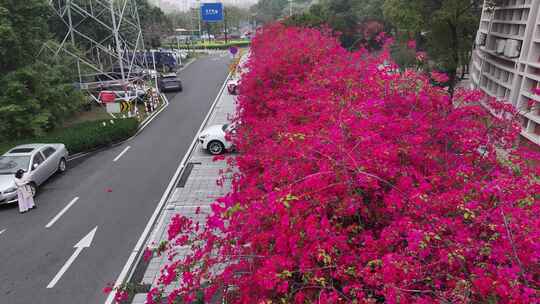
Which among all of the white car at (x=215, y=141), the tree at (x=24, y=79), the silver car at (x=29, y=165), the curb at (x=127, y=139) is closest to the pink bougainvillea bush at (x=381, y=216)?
the white car at (x=215, y=141)

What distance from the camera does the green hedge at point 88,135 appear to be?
50.2ft

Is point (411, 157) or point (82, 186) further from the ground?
point (411, 157)

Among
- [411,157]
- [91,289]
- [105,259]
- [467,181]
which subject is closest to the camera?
[467,181]

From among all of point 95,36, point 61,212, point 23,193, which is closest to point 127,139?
point 61,212

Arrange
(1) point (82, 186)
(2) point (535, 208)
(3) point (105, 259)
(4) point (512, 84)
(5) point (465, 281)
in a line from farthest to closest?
(4) point (512, 84)
(1) point (82, 186)
(3) point (105, 259)
(2) point (535, 208)
(5) point (465, 281)

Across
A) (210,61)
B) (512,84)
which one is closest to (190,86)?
(210,61)

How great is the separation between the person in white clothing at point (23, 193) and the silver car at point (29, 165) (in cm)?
31

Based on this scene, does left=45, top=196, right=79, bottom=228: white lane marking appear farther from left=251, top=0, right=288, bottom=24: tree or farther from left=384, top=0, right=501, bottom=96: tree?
left=251, top=0, right=288, bottom=24: tree

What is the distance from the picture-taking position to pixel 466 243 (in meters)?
4.00

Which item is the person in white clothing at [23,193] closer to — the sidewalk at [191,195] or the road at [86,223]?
the road at [86,223]

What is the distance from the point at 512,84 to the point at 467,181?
12.4m

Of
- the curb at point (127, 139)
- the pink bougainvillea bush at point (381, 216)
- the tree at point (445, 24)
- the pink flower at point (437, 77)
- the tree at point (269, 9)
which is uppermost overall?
the tree at point (269, 9)

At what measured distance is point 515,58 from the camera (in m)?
14.7

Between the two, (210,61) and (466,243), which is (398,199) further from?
(210,61)
